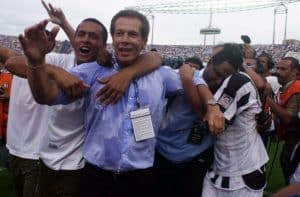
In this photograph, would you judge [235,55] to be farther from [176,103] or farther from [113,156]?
[113,156]

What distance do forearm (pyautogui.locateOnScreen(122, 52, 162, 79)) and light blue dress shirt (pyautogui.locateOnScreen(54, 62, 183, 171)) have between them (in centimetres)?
4

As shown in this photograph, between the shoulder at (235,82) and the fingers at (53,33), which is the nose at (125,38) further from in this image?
the shoulder at (235,82)

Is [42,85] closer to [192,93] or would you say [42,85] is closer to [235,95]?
[192,93]

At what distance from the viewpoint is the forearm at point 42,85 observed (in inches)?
89.2

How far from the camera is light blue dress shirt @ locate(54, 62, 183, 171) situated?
2518 millimetres

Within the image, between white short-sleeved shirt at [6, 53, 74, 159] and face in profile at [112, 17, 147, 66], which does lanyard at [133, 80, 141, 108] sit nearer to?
face in profile at [112, 17, 147, 66]

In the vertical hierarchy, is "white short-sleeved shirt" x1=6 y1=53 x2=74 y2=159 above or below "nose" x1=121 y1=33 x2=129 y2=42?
below

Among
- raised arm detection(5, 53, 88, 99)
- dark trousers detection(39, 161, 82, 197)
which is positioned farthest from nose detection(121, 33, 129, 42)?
dark trousers detection(39, 161, 82, 197)

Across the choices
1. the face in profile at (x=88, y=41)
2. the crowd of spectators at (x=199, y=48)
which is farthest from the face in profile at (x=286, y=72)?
the crowd of spectators at (x=199, y=48)

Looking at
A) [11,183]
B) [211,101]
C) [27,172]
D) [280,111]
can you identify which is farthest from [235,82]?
[11,183]

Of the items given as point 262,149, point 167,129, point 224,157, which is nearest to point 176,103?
point 167,129

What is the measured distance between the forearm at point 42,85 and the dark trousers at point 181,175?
3.97 ft

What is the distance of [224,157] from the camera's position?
3.23 meters

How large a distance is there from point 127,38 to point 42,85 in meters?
0.55
